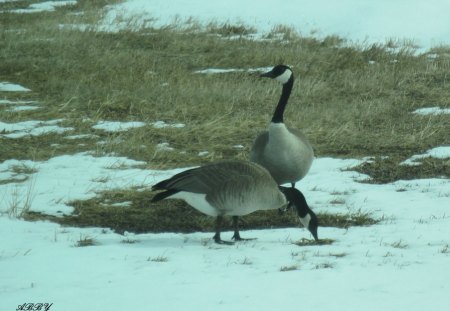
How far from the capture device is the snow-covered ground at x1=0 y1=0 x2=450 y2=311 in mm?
5434

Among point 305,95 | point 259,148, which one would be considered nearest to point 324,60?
point 305,95

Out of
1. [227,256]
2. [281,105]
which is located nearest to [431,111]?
[281,105]

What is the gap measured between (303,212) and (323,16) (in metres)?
17.4

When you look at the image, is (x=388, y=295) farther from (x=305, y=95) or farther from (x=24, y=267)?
(x=305, y=95)

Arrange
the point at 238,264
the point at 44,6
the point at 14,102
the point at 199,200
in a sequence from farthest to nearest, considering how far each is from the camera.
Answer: the point at 44,6 → the point at 14,102 → the point at 199,200 → the point at 238,264

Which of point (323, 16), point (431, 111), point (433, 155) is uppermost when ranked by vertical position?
point (433, 155)

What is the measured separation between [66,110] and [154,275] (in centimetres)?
725

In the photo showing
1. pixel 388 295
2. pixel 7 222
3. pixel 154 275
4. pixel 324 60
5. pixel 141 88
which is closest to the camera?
pixel 388 295

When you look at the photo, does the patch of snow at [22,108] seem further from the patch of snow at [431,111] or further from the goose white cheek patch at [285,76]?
the patch of snow at [431,111]

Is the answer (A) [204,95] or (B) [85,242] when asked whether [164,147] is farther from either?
(B) [85,242]

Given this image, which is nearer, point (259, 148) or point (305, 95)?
point (259, 148)

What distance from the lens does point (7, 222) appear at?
24.5 ft

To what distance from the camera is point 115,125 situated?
39.5ft

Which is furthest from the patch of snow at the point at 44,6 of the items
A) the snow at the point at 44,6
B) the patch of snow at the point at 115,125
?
the patch of snow at the point at 115,125
